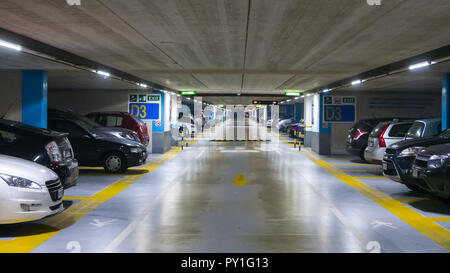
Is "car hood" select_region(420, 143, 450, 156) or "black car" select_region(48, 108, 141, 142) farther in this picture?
"black car" select_region(48, 108, 141, 142)

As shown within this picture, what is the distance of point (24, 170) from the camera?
6.19 m

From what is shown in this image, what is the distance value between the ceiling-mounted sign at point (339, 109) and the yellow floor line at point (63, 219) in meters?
12.0

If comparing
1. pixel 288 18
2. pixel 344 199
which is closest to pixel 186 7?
pixel 288 18

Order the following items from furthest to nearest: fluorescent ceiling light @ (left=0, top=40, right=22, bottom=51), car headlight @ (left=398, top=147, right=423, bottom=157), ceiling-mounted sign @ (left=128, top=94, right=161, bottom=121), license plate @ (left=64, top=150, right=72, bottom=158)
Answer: ceiling-mounted sign @ (left=128, top=94, right=161, bottom=121), car headlight @ (left=398, top=147, right=423, bottom=157), license plate @ (left=64, top=150, right=72, bottom=158), fluorescent ceiling light @ (left=0, top=40, right=22, bottom=51)

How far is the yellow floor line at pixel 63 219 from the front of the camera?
224 inches

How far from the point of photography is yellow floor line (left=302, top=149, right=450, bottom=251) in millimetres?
6383

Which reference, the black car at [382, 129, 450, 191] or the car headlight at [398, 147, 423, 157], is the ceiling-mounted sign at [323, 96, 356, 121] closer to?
the black car at [382, 129, 450, 191]

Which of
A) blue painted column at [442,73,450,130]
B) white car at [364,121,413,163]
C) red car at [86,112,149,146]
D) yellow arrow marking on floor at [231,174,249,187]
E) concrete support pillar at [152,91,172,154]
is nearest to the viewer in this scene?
yellow arrow marking on floor at [231,174,249,187]

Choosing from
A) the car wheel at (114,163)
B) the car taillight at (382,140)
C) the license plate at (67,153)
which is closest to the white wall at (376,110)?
the car taillight at (382,140)

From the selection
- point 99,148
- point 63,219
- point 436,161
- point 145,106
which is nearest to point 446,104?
point 436,161

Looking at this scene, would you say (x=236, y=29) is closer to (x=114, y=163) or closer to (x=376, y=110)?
(x=114, y=163)

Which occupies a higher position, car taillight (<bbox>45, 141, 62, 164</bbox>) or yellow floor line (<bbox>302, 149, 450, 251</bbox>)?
car taillight (<bbox>45, 141, 62, 164</bbox>)

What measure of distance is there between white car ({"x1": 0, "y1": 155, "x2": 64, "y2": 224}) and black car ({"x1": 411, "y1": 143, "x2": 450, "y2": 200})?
21.6 ft

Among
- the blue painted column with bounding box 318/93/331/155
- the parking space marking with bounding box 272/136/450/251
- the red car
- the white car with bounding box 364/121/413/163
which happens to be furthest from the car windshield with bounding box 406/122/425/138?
the red car
